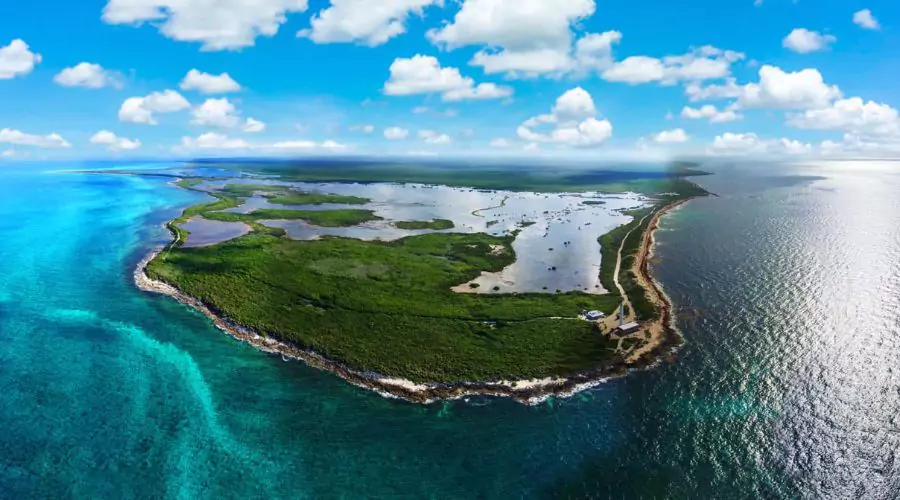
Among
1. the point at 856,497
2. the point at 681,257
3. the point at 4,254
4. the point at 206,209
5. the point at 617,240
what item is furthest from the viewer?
the point at 206,209

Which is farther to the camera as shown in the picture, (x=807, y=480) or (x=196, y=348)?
(x=196, y=348)

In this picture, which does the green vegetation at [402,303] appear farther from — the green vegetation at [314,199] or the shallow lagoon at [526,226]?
the green vegetation at [314,199]

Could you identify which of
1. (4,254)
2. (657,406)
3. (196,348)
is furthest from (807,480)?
(4,254)

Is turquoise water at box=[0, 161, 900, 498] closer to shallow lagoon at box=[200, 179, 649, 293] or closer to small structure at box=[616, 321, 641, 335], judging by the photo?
small structure at box=[616, 321, 641, 335]

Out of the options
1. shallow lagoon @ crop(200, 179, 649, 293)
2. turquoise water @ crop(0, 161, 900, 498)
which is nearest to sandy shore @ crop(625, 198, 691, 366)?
turquoise water @ crop(0, 161, 900, 498)

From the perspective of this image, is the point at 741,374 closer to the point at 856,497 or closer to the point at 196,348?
the point at 856,497

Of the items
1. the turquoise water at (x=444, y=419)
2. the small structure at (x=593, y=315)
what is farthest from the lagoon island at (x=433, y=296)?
the turquoise water at (x=444, y=419)

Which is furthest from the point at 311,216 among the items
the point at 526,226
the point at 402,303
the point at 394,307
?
the point at 394,307

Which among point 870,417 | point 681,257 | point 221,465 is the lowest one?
point 221,465
